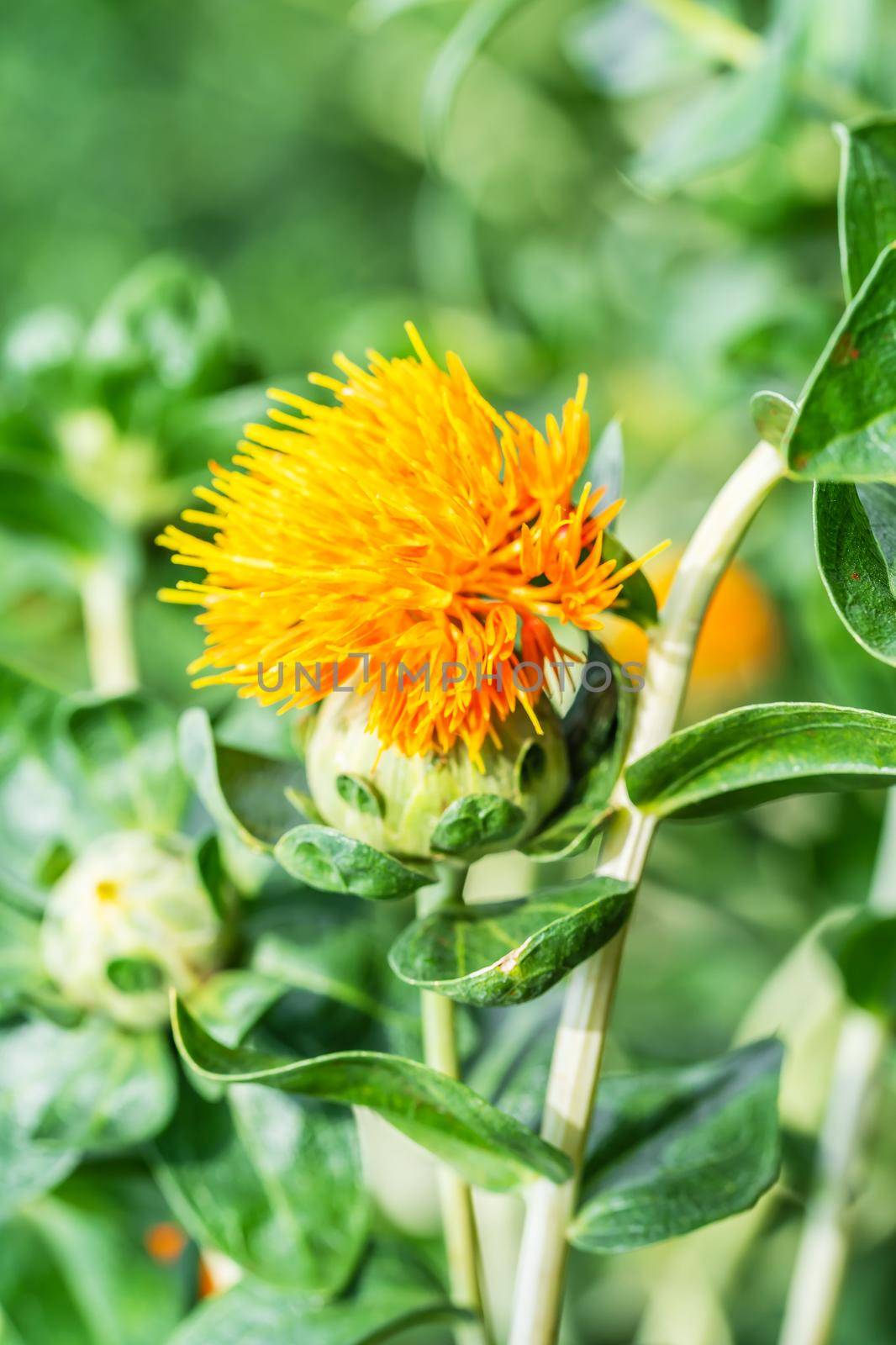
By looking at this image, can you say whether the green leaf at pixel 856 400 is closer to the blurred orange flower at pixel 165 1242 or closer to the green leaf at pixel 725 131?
the green leaf at pixel 725 131

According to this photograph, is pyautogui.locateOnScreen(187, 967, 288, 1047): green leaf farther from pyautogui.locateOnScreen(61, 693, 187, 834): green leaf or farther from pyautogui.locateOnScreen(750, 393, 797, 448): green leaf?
pyautogui.locateOnScreen(750, 393, 797, 448): green leaf

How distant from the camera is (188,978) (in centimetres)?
47

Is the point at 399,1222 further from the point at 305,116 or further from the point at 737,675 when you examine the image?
the point at 305,116

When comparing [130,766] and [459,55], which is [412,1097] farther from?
[459,55]

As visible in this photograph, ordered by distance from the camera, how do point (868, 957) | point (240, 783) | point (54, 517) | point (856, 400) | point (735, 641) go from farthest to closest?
point (735, 641)
point (54, 517)
point (868, 957)
point (240, 783)
point (856, 400)

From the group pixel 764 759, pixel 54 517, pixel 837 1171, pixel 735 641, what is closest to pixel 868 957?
pixel 837 1171

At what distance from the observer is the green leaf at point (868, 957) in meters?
0.50

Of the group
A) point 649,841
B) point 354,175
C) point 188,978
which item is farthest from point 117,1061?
point 354,175

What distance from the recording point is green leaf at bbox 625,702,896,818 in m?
0.33

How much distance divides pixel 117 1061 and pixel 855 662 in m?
0.36

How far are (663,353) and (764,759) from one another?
1.68ft

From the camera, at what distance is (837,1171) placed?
550 mm

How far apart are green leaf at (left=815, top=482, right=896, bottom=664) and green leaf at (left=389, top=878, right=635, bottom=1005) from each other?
0.09 meters

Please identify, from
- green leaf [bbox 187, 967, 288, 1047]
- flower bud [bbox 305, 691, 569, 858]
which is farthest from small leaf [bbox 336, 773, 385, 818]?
green leaf [bbox 187, 967, 288, 1047]
